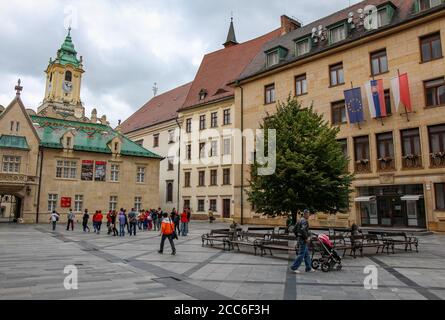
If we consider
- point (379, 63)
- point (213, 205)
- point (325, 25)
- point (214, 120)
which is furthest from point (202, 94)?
point (379, 63)

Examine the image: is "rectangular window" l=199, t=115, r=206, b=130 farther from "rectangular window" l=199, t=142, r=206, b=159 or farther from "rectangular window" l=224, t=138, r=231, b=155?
"rectangular window" l=224, t=138, r=231, b=155

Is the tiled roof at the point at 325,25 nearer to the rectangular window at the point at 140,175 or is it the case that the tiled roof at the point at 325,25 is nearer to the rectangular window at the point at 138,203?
the rectangular window at the point at 140,175

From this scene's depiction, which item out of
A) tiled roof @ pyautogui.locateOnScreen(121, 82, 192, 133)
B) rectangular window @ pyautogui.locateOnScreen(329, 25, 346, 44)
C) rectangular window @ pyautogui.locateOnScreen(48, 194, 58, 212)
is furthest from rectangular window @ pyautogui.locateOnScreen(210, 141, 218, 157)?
rectangular window @ pyautogui.locateOnScreen(329, 25, 346, 44)

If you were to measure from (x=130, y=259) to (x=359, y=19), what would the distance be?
1076 inches

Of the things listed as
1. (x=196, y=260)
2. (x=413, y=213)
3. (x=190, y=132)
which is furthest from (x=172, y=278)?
(x=190, y=132)

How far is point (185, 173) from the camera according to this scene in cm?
4744

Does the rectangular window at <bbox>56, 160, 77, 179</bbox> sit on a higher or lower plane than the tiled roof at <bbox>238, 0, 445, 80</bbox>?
lower

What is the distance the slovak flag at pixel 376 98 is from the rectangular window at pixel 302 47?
8.29 m

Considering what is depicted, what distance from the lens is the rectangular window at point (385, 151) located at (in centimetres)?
2653

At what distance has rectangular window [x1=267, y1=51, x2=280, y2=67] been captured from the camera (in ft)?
116

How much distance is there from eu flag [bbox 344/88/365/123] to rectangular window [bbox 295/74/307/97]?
5.13m

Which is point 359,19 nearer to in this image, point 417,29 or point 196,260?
point 417,29

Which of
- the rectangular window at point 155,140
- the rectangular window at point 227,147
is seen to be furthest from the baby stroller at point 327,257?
the rectangular window at point 155,140

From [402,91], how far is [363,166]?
6074 mm
